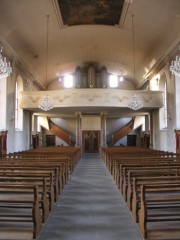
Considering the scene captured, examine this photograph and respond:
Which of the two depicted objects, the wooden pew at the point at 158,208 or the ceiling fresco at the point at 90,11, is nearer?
the wooden pew at the point at 158,208

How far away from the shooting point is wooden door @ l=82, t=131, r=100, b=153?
2669 centimetres

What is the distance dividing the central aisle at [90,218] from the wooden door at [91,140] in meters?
18.8

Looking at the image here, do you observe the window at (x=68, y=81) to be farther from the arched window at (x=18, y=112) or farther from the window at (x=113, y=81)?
the arched window at (x=18, y=112)

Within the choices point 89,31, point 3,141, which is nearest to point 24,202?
point 3,141

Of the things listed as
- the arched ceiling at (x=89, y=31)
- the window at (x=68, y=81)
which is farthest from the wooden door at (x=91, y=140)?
the arched ceiling at (x=89, y=31)

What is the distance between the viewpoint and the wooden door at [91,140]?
87.6ft

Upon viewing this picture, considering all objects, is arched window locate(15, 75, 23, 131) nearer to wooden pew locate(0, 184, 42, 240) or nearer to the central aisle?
the central aisle

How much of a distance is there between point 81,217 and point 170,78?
39.7 ft

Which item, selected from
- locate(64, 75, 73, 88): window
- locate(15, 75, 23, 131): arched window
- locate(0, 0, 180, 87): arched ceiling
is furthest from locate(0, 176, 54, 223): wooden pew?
locate(64, 75, 73, 88): window

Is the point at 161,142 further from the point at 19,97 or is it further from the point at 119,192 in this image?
the point at 119,192

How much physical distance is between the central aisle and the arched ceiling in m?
8.39

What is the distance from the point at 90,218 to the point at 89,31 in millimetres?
13798

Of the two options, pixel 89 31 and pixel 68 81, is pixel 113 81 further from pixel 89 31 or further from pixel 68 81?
pixel 89 31

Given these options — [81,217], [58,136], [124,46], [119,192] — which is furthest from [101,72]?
[81,217]
